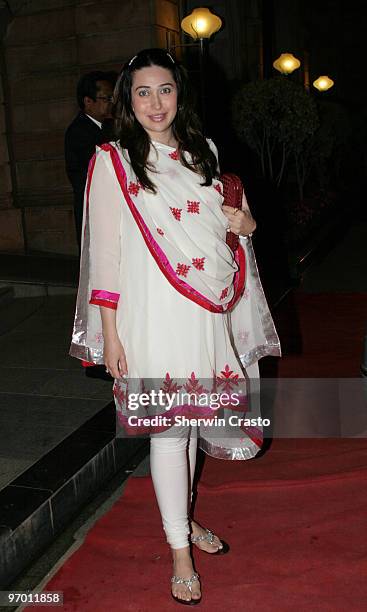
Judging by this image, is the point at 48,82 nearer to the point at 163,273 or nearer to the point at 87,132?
the point at 87,132

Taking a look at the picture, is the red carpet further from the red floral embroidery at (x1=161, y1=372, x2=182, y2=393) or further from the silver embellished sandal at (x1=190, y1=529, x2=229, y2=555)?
the red floral embroidery at (x1=161, y1=372, x2=182, y2=393)

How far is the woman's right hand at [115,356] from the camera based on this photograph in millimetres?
2229

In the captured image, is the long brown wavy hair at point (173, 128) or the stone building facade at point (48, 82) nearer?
the long brown wavy hair at point (173, 128)

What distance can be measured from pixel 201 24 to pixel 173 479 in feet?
24.7

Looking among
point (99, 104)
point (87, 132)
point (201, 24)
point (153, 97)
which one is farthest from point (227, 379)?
point (201, 24)

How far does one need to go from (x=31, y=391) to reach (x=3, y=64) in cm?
643

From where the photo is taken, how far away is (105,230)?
2170 mm

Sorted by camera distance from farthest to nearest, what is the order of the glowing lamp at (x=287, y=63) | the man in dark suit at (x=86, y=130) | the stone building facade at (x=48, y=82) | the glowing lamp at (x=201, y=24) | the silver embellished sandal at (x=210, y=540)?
the glowing lamp at (x=287, y=63)
the stone building facade at (x=48, y=82)
the glowing lamp at (x=201, y=24)
the man in dark suit at (x=86, y=130)
the silver embellished sandal at (x=210, y=540)

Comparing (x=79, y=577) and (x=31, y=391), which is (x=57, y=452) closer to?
(x=79, y=577)

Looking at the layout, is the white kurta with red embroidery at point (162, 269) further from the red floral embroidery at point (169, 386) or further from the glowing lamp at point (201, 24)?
the glowing lamp at point (201, 24)

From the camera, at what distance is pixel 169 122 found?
2.22 meters

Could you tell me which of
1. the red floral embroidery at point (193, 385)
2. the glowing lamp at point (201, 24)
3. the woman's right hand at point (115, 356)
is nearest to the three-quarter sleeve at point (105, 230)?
the woman's right hand at point (115, 356)

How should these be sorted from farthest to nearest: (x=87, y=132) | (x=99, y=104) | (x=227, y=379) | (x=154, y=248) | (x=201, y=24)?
1. (x=201, y=24)
2. (x=99, y=104)
3. (x=87, y=132)
4. (x=227, y=379)
5. (x=154, y=248)

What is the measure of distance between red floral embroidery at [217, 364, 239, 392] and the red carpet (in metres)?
0.69
